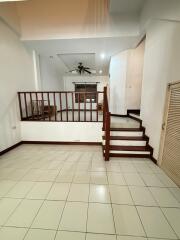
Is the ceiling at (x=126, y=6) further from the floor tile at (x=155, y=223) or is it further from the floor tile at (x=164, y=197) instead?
the floor tile at (x=155, y=223)

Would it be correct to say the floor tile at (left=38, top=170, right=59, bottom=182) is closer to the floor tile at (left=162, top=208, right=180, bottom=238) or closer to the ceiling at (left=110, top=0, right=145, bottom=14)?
the floor tile at (left=162, top=208, right=180, bottom=238)

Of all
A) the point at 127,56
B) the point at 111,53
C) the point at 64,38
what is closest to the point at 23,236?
the point at 64,38

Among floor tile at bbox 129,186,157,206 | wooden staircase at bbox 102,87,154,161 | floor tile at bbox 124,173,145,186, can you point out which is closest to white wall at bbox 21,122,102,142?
wooden staircase at bbox 102,87,154,161

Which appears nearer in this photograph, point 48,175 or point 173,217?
point 173,217

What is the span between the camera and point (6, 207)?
1785mm

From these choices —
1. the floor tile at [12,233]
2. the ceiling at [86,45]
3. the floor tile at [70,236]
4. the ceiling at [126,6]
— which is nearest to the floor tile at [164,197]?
the floor tile at [70,236]

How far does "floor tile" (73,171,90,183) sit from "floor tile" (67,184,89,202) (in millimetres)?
116

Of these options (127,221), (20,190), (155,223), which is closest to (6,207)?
(20,190)

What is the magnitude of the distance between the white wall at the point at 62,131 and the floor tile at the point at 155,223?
2.58 m

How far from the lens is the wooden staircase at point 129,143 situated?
3.31 meters

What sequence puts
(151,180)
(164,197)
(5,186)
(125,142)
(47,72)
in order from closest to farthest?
(164,197) → (5,186) → (151,180) → (125,142) → (47,72)

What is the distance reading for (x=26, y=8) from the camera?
14.0 feet

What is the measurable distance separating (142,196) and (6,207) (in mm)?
1958

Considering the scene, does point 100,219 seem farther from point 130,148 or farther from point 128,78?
point 128,78
